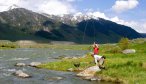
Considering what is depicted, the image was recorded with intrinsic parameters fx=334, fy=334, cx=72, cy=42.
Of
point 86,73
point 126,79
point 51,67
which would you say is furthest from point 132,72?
point 51,67

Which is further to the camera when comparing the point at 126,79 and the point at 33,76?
the point at 33,76

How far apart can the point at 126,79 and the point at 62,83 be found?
30.5 feet

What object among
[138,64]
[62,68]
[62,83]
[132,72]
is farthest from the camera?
[62,68]

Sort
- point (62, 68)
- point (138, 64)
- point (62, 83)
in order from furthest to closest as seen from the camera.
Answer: point (62, 68) → point (138, 64) → point (62, 83)

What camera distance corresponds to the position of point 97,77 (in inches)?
2062

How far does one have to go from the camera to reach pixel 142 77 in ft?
156

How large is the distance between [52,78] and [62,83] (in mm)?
5112

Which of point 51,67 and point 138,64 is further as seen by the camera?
point 51,67

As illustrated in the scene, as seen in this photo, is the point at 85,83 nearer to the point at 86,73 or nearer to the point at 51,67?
the point at 86,73

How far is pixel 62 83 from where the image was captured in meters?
47.3

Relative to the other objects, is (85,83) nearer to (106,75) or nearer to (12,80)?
(106,75)

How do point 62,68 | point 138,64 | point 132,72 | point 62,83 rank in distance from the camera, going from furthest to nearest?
1. point 62,68
2. point 138,64
3. point 132,72
4. point 62,83

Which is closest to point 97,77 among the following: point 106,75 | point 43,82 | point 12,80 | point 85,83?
point 106,75

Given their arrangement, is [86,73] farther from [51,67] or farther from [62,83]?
[51,67]
